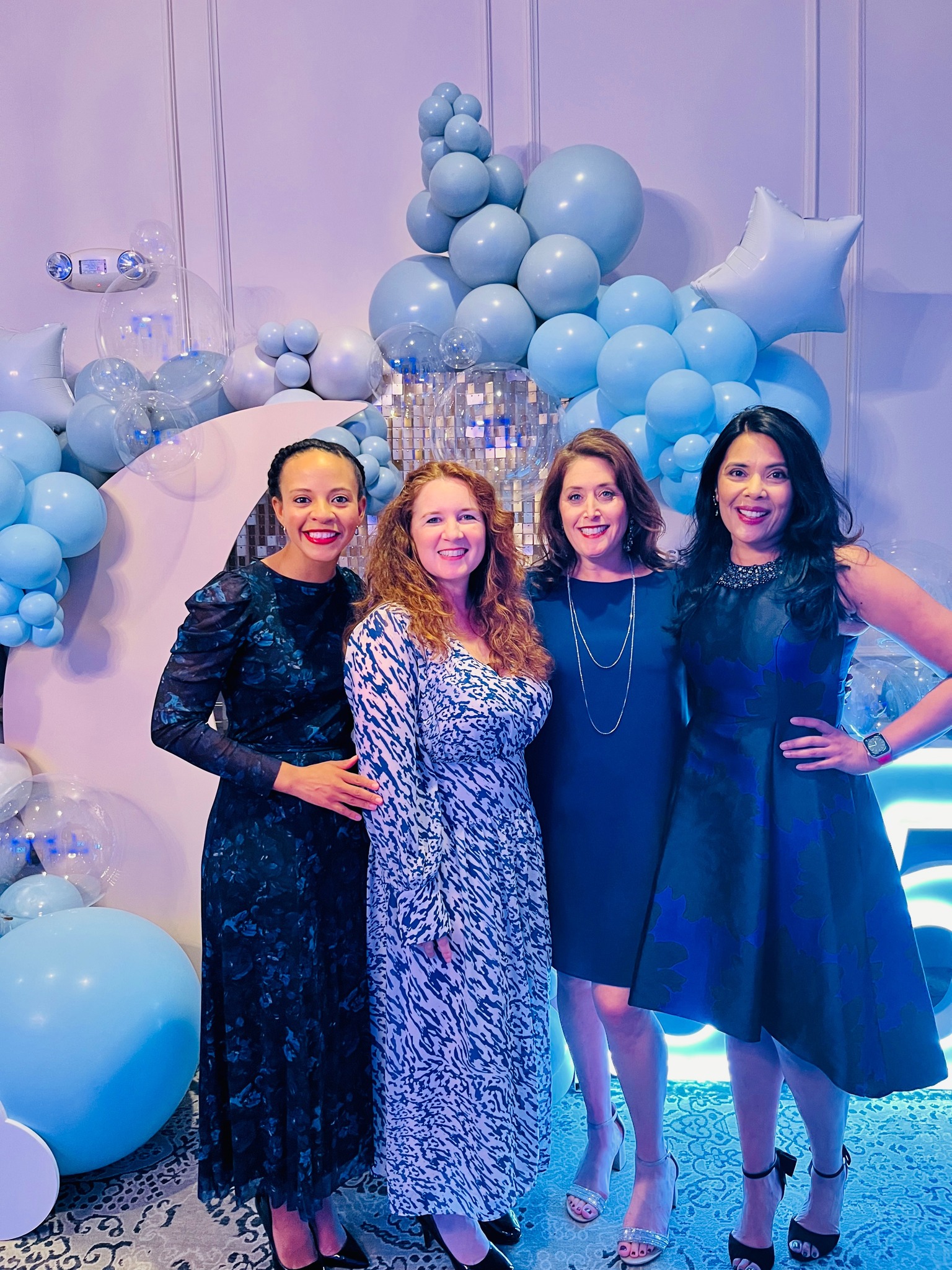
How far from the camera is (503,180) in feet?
9.24

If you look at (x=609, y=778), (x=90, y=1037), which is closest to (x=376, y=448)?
(x=609, y=778)

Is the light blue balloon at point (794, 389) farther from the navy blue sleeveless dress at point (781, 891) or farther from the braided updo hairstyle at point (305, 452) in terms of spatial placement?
the braided updo hairstyle at point (305, 452)

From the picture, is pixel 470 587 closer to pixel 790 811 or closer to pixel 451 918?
pixel 451 918

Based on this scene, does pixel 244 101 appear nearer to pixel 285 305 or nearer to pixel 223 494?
pixel 285 305

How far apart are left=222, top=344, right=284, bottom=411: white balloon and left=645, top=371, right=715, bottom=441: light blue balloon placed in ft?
4.04

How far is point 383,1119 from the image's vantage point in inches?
75.8

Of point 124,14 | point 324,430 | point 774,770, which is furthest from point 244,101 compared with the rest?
point 774,770

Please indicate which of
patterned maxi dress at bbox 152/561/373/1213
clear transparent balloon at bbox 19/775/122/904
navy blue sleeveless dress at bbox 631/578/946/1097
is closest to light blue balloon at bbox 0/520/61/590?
clear transparent balloon at bbox 19/775/122/904

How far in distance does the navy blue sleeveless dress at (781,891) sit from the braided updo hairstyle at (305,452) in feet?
2.49

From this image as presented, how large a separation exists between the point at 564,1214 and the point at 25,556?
2.18 meters

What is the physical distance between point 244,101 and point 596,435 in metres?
2.36

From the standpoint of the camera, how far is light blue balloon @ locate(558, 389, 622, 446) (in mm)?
2717

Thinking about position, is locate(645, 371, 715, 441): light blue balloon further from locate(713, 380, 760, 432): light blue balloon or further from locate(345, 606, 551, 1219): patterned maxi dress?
locate(345, 606, 551, 1219): patterned maxi dress

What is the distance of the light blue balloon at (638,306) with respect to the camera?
8.73ft
